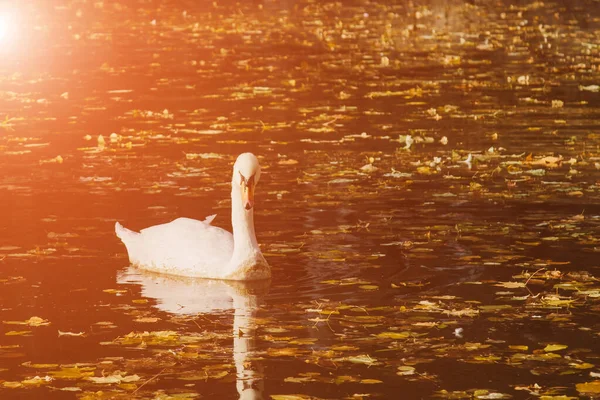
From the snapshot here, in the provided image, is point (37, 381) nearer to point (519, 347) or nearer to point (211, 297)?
point (211, 297)

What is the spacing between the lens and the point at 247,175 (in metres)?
12.0

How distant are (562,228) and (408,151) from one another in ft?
16.2

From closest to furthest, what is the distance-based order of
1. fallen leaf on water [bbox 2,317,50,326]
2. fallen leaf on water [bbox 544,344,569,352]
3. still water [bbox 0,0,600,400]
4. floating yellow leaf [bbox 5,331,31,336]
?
still water [bbox 0,0,600,400], fallen leaf on water [bbox 544,344,569,352], floating yellow leaf [bbox 5,331,31,336], fallen leaf on water [bbox 2,317,50,326]

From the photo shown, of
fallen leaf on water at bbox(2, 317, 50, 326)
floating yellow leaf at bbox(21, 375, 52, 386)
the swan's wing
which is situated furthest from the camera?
the swan's wing

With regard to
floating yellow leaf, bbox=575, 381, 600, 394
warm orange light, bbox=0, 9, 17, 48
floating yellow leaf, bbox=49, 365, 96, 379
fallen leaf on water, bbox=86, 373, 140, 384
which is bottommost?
floating yellow leaf, bbox=575, 381, 600, 394

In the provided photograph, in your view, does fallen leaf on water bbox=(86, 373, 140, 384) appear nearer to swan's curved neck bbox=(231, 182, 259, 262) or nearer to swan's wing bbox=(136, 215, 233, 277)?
swan's curved neck bbox=(231, 182, 259, 262)

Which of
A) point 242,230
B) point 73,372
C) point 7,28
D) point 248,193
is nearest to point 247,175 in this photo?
point 248,193

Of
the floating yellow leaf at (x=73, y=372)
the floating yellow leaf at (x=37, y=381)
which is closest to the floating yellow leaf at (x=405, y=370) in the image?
the floating yellow leaf at (x=73, y=372)

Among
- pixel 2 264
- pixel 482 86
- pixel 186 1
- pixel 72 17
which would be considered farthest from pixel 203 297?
pixel 186 1

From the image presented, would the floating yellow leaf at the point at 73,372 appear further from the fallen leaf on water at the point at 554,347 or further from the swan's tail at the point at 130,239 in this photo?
the swan's tail at the point at 130,239

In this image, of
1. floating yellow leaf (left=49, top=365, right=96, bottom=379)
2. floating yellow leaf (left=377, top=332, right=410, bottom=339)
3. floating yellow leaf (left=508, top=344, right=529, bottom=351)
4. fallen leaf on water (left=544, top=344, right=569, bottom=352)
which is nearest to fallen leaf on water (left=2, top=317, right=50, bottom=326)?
floating yellow leaf (left=49, top=365, right=96, bottom=379)

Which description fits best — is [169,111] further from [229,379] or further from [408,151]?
[229,379]

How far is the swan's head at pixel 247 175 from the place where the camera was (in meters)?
12.0

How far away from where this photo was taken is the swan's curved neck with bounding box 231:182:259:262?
1216cm
